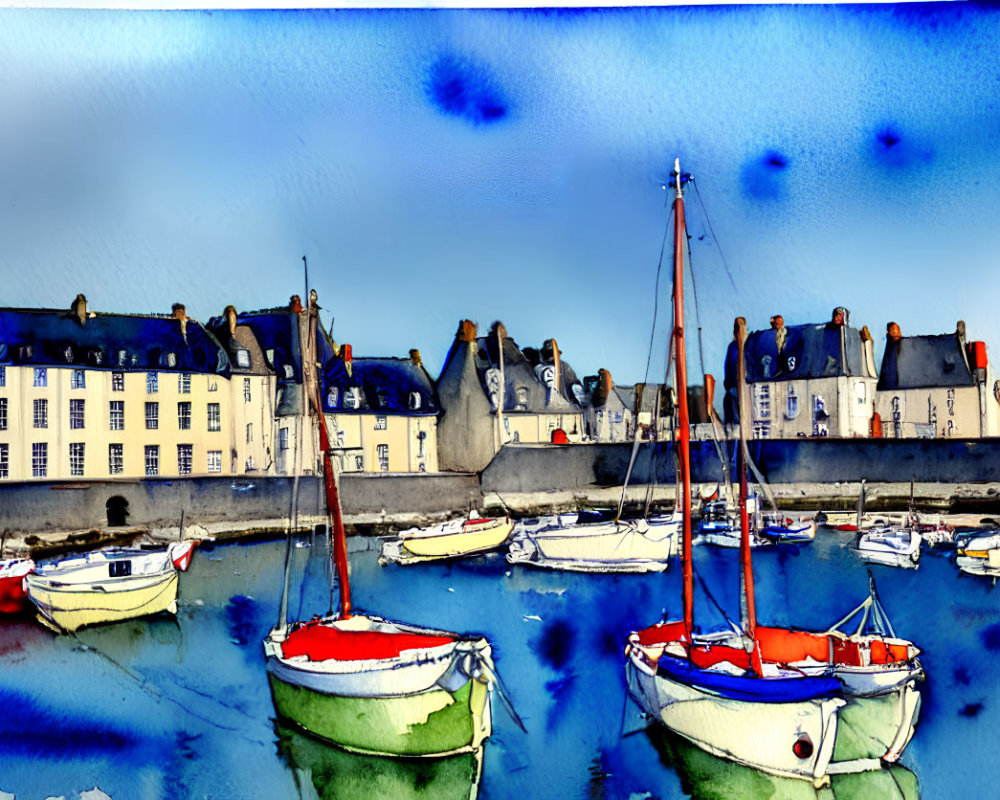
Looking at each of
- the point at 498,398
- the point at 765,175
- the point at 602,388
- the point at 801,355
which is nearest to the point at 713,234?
the point at 765,175

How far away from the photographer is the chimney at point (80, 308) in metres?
2.74

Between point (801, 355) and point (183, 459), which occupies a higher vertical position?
point (801, 355)

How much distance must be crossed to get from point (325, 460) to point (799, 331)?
1.63m

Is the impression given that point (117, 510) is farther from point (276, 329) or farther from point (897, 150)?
point (897, 150)

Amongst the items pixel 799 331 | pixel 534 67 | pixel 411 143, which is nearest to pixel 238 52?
pixel 411 143

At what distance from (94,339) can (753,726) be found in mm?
2423

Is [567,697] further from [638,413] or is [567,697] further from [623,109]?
[623,109]

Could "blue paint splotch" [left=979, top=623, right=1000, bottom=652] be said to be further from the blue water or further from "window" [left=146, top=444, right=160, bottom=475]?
"window" [left=146, top=444, right=160, bottom=475]

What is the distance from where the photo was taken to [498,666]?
109 inches

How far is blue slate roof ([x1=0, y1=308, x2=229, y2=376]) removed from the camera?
2.74 metres

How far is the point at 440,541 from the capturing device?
287 cm

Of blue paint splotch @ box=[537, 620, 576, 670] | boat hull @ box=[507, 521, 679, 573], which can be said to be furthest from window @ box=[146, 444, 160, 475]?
blue paint splotch @ box=[537, 620, 576, 670]

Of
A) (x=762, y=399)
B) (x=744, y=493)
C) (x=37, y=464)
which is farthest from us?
(x=762, y=399)

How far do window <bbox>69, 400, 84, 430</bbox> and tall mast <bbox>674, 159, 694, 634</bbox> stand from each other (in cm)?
196
